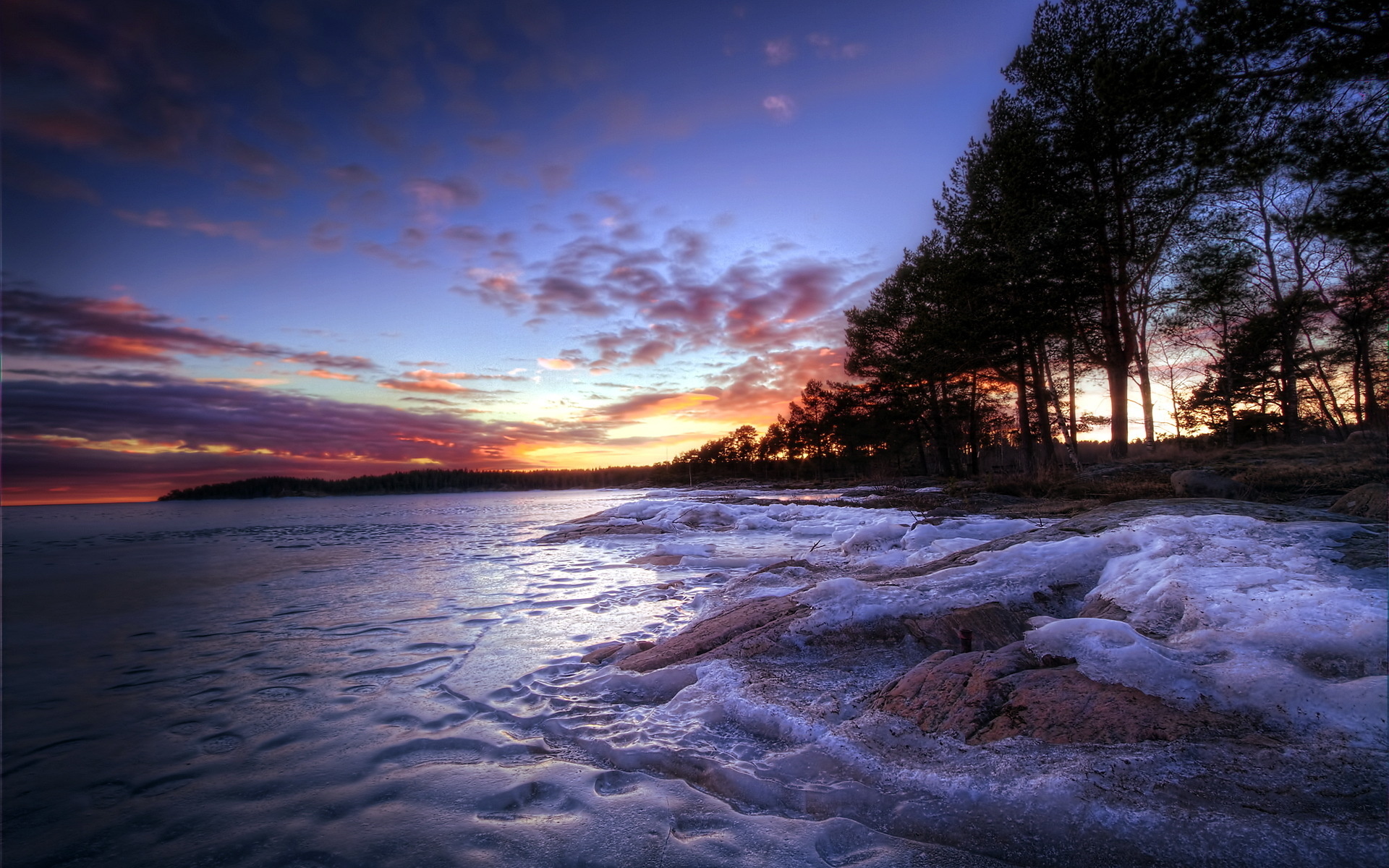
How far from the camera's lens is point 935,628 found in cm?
376

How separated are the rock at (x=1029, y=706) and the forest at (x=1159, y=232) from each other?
990 centimetres

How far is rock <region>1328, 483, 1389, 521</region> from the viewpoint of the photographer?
468 centimetres

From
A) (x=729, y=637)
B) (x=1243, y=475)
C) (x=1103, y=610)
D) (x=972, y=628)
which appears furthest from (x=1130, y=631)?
(x=1243, y=475)

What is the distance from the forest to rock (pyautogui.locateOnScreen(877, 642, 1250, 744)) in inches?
390

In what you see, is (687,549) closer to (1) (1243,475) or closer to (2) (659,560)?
(2) (659,560)

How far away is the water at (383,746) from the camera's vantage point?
6.46 ft

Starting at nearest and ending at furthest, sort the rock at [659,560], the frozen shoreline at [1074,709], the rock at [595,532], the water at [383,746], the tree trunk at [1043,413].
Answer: the frozen shoreline at [1074,709] → the water at [383,746] → the rock at [659,560] → the rock at [595,532] → the tree trunk at [1043,413]

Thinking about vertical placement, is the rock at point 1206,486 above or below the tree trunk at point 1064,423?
below

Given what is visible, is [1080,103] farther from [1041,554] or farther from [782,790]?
[782,790]

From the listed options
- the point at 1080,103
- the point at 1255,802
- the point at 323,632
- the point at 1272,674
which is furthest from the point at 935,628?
the point at 1080,103

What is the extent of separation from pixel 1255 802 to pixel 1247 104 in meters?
10.6

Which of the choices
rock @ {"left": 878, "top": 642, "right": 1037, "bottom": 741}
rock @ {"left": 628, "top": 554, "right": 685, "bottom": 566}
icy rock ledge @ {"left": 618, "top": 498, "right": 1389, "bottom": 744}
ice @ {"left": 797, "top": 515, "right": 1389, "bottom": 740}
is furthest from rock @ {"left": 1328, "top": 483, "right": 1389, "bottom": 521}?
rock @ {"left": 628, "top": 554, "right": 685, "bottom": 566}

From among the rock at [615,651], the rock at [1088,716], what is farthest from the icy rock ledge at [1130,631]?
the rock at [615,651]

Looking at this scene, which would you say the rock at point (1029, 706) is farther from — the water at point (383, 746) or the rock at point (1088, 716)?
the water at point (383, 746)
